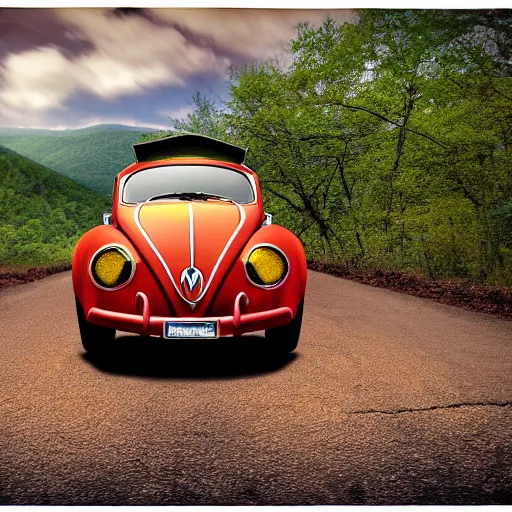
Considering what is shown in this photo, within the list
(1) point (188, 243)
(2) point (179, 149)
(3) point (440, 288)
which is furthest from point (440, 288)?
(1) point (188, 243)

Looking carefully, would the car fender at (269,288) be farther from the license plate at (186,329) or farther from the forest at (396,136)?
the forest at (396,136)

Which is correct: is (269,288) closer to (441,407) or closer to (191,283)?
(191,283)

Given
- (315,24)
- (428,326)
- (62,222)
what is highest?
(315,24)

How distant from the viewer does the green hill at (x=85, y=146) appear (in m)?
3.47

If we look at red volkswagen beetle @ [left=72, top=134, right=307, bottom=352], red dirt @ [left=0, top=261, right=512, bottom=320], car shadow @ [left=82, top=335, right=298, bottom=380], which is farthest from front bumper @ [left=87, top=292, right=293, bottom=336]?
red dirt @ [left=0, top=261, right=512, bottom=320]

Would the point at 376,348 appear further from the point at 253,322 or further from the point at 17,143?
the point at 17,143

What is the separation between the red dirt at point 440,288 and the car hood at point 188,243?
219 centimetres

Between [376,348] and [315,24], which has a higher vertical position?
[315,24]

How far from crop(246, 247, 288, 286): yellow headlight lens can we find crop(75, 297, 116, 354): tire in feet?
2.72

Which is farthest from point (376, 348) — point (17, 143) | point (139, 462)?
point (17, 143)

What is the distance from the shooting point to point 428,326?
13.3ft

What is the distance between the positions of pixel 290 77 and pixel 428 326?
2247 mm

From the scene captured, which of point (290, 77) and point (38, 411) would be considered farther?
point (290, 77)

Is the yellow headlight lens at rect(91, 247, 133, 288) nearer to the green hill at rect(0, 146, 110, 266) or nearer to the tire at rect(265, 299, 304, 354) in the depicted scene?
the tire at rect(265, 299, 304, 354)
